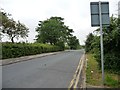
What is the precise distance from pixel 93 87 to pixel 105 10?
342 centimetres

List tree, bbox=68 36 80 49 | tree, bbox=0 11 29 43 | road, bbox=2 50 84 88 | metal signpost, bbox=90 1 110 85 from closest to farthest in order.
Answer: metal signpost, bbox=90 1 110 85, road, bbox=2 50 84 88, tree, bbox=0 11 29 43, tree, bbox=68 36 80 49

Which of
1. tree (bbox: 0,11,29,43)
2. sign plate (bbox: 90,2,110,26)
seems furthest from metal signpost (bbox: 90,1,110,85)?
tree (bbox: 0,11,29,43)

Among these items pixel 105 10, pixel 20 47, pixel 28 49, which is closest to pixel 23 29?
pixel 28 49

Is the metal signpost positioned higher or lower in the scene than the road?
higher

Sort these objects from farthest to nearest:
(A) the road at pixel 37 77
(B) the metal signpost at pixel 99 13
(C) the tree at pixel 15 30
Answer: (C) the tree at pixel 15 30
(A) the road at pixel 37 77
(B) the metal signpost at pixel 99 13

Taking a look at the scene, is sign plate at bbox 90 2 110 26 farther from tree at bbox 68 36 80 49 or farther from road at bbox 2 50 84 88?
tree at bbox 68 36 80 49

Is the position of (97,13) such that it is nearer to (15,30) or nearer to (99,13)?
(99,13)

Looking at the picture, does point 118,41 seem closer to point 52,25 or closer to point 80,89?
point 80,89

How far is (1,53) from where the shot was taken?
31.8 m

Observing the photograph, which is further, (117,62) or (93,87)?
(117,62)

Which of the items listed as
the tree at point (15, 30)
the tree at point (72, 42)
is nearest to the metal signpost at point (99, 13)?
the tree at point (15, 30)

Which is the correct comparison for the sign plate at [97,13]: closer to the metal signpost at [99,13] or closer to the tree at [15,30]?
the metal signpost at [99,13]

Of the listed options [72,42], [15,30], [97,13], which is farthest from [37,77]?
[72,42]

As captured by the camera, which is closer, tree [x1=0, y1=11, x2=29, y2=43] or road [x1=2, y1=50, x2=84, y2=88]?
road [x1=2, y1=50, x2=84, y2=88]
